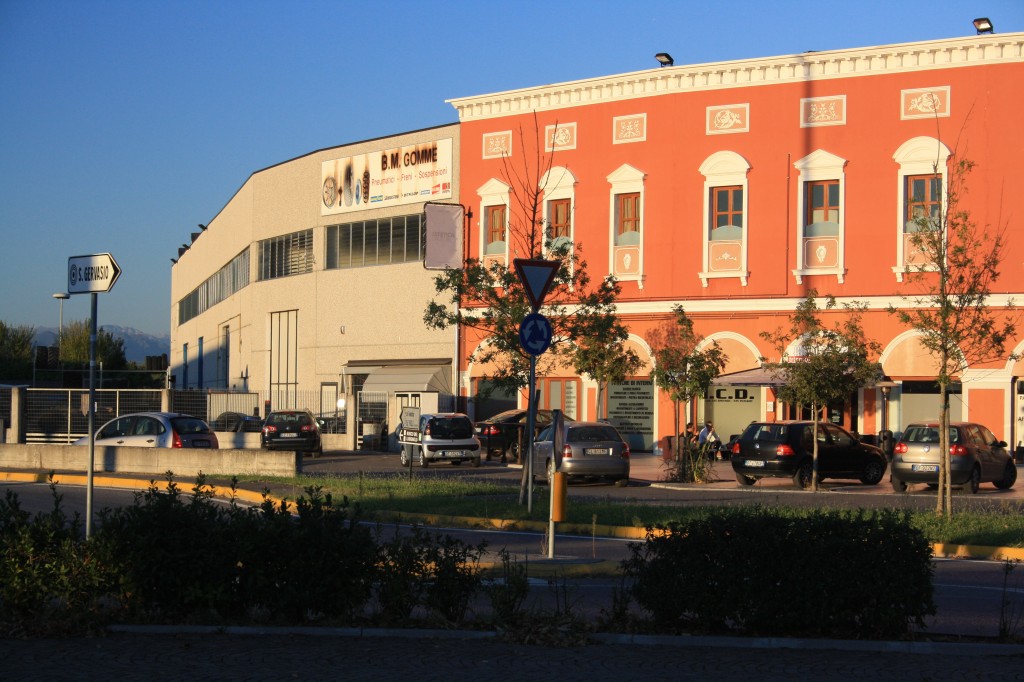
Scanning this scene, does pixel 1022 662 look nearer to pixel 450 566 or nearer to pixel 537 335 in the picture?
pixel 450 566

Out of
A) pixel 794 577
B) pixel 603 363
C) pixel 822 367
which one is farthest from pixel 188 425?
pixel 794 577

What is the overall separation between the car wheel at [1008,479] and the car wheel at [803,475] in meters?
4.14

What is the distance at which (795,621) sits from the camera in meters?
8.45

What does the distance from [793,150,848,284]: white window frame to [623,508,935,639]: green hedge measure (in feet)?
95.8

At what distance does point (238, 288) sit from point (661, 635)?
181 ft

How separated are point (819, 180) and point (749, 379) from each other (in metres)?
6.90

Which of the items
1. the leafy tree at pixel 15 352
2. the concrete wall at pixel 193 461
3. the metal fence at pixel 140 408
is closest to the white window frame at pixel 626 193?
the metal fence at pixel 140 408

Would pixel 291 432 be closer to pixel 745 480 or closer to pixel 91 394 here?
pixel 745 480

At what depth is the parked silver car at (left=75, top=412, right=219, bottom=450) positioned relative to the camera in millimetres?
28484

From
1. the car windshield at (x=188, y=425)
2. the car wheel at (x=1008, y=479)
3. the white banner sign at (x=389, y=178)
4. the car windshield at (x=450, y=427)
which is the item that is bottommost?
the car wheel at (x=1008, y=479)

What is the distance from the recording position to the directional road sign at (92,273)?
12498 millimetres

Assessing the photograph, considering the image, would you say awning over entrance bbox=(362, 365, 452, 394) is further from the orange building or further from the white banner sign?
the white banner sign

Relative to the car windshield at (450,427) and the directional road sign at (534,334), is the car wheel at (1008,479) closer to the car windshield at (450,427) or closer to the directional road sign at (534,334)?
the car windshield at (450,427)

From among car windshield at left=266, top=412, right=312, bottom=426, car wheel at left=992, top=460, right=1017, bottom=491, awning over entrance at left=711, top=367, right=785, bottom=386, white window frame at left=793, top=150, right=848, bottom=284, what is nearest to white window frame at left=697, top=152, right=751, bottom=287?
white window frame at left=793, top=150, right=848, bottom=284
